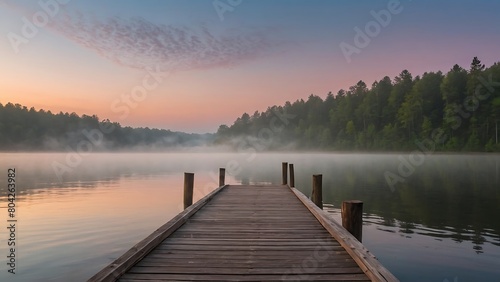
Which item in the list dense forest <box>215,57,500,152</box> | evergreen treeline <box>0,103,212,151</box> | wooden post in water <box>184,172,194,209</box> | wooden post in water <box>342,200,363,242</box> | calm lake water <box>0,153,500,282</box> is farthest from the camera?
evergreen treeline <box>0,103,212,151</box>

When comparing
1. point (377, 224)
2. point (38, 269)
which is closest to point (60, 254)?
point (38, 269)

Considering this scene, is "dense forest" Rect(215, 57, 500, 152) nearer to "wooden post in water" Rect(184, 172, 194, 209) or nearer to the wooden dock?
"wooden post in water" Rect(184, 172, 194, 209)

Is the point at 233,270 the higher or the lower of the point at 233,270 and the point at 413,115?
the lower

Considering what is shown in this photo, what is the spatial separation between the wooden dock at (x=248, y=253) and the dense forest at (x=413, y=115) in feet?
292

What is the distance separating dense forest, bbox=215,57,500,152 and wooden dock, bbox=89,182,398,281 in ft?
292

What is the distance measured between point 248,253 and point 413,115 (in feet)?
349

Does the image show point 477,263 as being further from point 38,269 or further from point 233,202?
point 38,269

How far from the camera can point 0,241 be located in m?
13.0

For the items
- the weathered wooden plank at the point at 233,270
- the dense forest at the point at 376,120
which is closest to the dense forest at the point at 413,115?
the dense forest at the point at 376,120

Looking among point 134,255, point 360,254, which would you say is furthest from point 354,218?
point 134,255

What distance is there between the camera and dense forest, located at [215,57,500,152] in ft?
289

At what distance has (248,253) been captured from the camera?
684 centimetres

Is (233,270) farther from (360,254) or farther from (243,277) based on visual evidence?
(360,254)

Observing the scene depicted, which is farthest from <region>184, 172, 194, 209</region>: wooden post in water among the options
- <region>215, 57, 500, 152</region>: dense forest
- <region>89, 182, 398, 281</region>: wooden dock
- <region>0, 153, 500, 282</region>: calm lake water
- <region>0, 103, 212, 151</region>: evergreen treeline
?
<region>0, 103, 212, 151</region>: evergreen treeline
